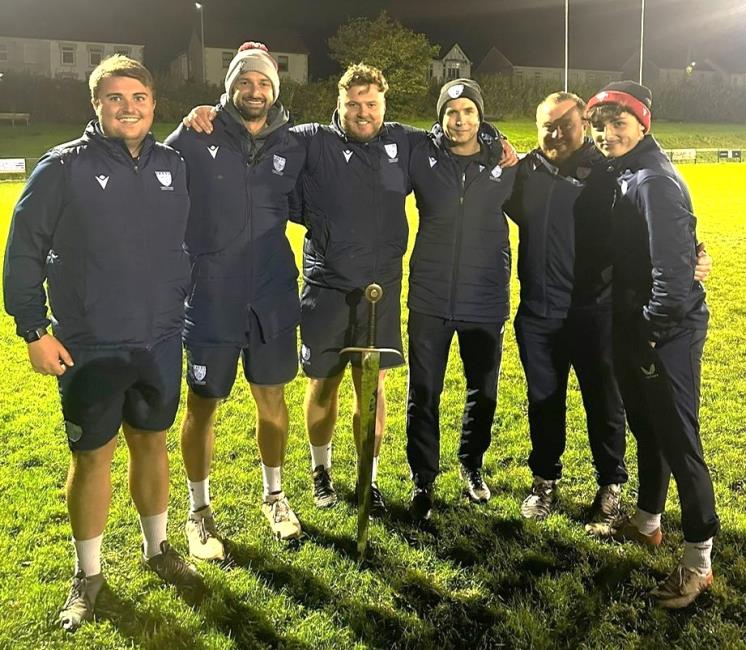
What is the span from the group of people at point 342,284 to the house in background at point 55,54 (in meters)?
55.0

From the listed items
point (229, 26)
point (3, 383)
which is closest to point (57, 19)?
point (229, 26)

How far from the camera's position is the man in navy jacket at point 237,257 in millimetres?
3596

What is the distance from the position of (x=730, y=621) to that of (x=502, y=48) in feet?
219

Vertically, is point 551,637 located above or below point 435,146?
below

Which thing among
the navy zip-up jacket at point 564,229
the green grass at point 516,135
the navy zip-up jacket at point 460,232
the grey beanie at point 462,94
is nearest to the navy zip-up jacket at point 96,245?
the navy zip-up jacket at point 460,232

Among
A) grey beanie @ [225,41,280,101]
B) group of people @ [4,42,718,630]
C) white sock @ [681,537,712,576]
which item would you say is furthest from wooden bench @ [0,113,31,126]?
white sock @ [681,537,712,576]

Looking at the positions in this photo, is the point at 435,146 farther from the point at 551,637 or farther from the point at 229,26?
the point at 229,26

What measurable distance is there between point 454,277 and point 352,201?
28.1 inches

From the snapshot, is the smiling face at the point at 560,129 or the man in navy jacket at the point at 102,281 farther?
the smiling face at the point at 560,129

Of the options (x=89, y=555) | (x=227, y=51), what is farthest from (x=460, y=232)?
(x=227, y=51)

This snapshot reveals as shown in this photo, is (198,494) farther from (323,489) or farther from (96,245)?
(96,245)

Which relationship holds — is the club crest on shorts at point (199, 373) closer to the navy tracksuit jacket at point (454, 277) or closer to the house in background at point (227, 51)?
the navy tracksuit jacket at point (454, 277)

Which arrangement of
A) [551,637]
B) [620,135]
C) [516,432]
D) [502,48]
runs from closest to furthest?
[551,637]
[620,135]
[516,432]
[502,48]

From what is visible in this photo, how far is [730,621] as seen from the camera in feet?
10.1
